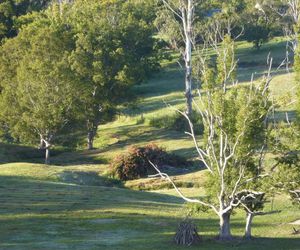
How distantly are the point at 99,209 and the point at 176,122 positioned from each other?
35741mm

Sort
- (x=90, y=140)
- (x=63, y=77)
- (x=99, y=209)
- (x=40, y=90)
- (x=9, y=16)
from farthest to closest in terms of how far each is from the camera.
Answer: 1. (x=9, y=16)
2. (x=90, y=140)
3. (x=63, y=77)
4. (x=40, y=90)
5. (x=99, y=209)

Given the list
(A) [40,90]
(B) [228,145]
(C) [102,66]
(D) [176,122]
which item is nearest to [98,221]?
(B) [228,145]

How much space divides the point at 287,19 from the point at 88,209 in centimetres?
7767

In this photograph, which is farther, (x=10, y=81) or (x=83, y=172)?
(x=10, y=81)

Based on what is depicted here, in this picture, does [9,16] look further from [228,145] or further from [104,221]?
[228,145]

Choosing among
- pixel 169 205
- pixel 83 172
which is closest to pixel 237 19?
pixel 83 172

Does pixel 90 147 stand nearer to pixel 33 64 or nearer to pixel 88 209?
pixel 33 64

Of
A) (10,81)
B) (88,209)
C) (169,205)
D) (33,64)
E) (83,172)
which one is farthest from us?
(10,81)

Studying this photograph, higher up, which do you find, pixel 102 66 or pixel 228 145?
pixel 102 66

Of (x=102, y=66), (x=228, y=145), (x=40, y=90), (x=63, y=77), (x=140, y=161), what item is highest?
(x=102, y=66)

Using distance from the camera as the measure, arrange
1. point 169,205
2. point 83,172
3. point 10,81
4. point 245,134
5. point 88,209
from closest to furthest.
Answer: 1. point 245,134
2. point 88,209
3. point 169,205
4. point 83,172
5. point 10,81

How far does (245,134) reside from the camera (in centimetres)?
2622

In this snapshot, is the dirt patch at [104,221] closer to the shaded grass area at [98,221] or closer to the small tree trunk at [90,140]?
the shaded grass area at [98,221]

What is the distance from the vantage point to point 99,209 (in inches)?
1336
